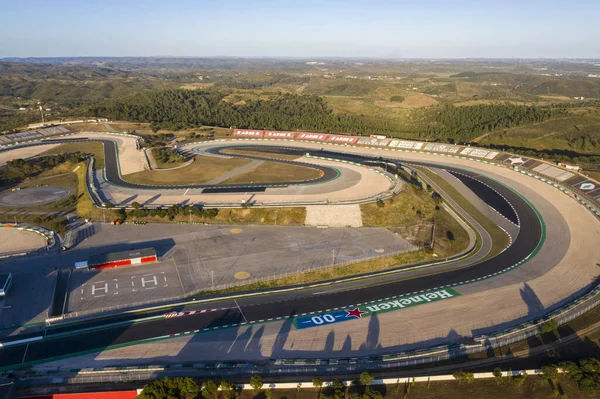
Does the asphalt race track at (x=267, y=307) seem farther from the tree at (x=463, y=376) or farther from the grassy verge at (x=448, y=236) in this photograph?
the tree at (x=463, y=376)

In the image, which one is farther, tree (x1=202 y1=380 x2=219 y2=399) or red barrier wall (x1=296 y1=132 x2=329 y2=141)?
red barrier wall (x1=296 y1=132 x2=329 y2=141)

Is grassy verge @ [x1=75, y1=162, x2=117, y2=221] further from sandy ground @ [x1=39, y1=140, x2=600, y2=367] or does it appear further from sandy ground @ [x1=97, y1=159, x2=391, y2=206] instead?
sandy ground @ [x1=39, y1=140, x2=600, y2=367]

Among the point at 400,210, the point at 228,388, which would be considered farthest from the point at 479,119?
the point at 228,388

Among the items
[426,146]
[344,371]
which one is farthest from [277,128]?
[344,371]

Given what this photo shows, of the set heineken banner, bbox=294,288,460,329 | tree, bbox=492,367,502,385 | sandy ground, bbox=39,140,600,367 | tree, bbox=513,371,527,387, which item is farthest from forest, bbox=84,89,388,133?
tree, bbox=513,371,527,387

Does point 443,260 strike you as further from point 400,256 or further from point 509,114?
point 509,114

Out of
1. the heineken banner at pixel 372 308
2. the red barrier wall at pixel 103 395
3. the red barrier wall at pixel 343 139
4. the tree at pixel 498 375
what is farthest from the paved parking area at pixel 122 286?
the red barrier wall at pixel 343 139
